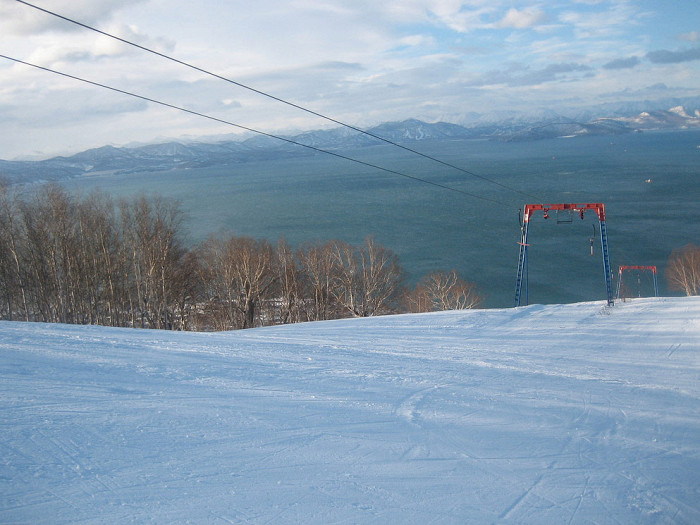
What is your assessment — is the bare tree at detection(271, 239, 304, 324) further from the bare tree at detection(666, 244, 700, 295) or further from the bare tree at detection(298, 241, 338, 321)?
the bare tree at detection(666, 244, 700, 295)

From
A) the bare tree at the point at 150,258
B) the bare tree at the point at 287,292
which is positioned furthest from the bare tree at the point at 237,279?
the bare tree at the point at 150,258

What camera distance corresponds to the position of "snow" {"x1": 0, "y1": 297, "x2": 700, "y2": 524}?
3.59m

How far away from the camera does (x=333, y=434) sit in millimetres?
4727

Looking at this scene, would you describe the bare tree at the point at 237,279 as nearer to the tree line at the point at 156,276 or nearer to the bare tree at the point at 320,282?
the tree line at the point at 156,276

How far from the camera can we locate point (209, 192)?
92500mm

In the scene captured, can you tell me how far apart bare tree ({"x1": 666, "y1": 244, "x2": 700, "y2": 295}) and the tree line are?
15431mm

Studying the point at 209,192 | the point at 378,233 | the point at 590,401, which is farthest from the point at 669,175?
the point at 590,401

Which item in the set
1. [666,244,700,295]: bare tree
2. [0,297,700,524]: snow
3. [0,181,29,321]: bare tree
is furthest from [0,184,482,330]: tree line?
→ [666,244,700,295]: bare tree

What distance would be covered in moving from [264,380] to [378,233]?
146 feet

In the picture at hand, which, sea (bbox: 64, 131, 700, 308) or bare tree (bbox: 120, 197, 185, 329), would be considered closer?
bare tree (bbox: 120, 197, 185, 329)

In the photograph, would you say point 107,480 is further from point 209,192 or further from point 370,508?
point 209,192

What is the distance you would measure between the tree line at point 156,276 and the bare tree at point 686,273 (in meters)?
15.4

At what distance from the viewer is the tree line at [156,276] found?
65.2 feet

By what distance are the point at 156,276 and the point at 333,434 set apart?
20115 millimetres
